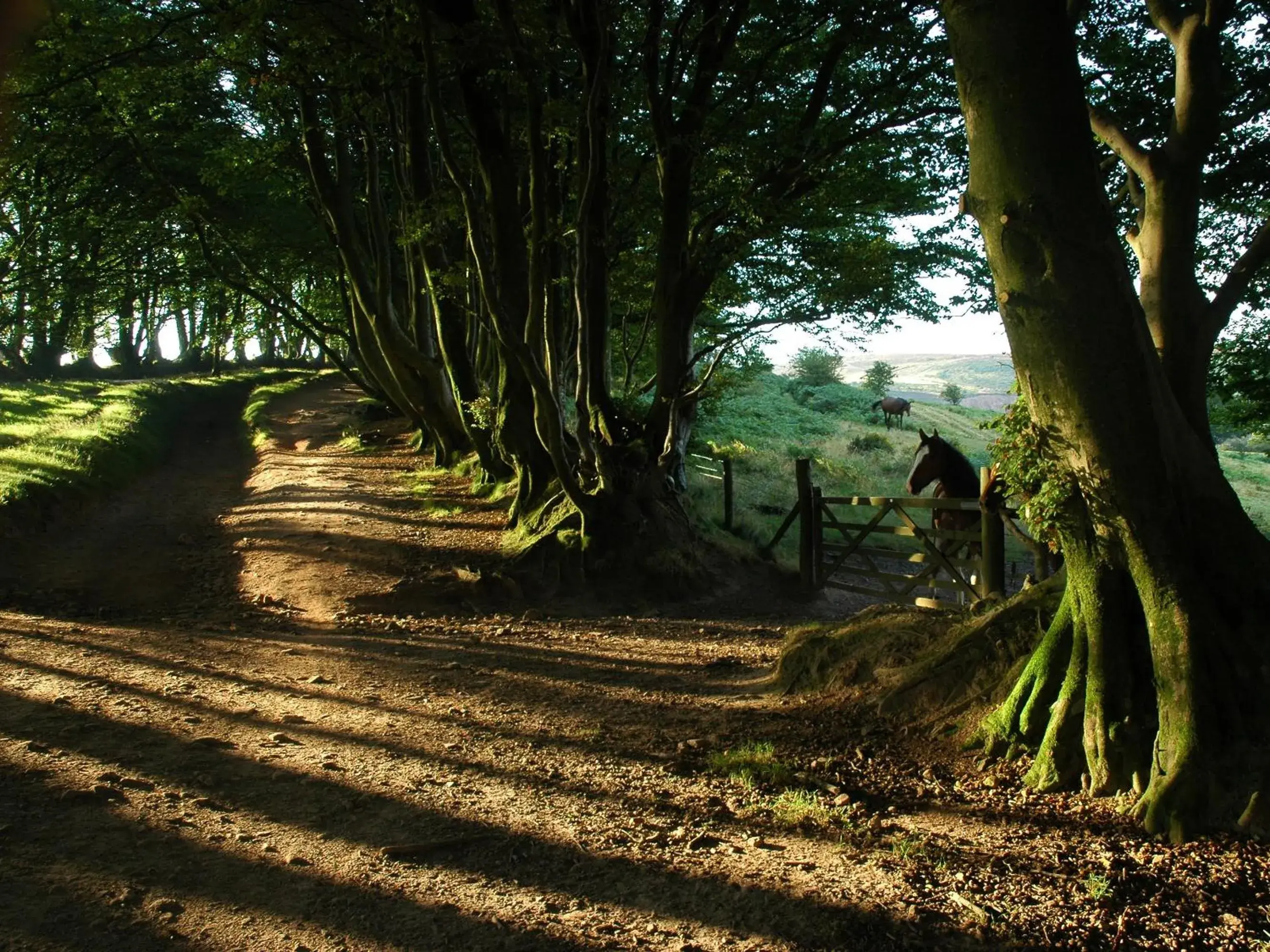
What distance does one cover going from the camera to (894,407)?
42500 millimetres

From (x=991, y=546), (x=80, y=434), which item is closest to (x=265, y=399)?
(x=80, y=434)

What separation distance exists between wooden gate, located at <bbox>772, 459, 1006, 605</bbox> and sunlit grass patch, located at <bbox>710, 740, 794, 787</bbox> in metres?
5.11

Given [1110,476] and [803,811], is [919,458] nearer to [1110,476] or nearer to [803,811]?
[1110,476]

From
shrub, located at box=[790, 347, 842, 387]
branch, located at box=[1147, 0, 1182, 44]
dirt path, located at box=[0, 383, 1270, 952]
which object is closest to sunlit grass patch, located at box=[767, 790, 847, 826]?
dirt path, located at box=[0, 383, 1270, 952]

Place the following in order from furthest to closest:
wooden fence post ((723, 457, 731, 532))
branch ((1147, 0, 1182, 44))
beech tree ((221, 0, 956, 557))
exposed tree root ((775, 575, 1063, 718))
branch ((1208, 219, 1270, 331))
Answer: wooden fence post ((723, 457, 731, 532)) < beech tree ((221, 0, 956, 557)) < exposed tree root ((775, 575, 1063, 718)) < branch ((1147, 0, 1182, 44)) < branch ((1208, 219, 1270, 331))

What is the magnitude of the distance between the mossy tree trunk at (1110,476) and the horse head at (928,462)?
7.50 metres

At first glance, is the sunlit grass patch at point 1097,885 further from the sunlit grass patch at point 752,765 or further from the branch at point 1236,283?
the branch at point 1236,283

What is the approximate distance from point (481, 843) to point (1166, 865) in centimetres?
320

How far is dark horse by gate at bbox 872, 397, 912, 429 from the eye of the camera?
140ft

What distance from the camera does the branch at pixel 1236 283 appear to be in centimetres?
545

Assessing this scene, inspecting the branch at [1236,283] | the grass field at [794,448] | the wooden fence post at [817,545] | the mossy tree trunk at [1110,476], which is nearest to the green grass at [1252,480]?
the grass field at [794,448]

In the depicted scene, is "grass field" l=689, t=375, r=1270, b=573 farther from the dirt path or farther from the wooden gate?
the dirt path

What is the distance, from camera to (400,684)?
7.57m

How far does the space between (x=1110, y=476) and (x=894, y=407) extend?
1545 inches
